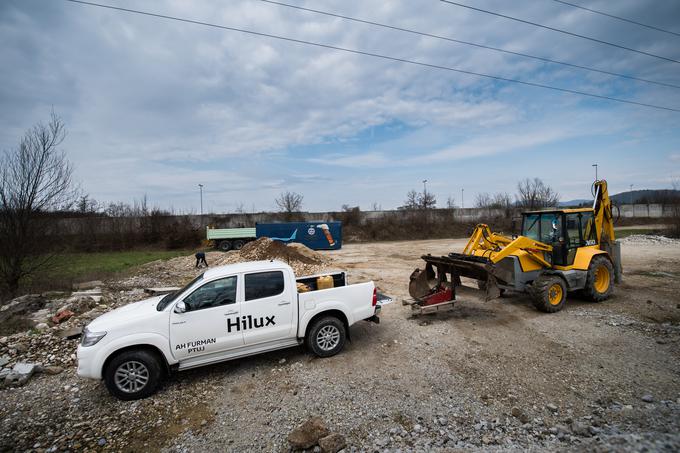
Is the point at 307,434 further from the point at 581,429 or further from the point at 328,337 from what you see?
the point at 581,429

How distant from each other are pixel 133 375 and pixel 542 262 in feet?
30.2

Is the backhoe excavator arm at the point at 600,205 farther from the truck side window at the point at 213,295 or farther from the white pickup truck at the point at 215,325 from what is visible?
the truck side window at the point at 213,295

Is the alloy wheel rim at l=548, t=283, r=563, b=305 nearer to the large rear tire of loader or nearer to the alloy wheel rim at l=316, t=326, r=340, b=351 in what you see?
the large rear tire of loader

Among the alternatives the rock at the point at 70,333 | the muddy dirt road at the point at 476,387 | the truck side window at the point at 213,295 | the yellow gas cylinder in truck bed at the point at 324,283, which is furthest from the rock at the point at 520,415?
the rock at the point at 70,333

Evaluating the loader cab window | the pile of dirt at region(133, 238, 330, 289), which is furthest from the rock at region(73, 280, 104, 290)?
the loader cab window

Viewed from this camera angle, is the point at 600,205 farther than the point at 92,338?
Yes

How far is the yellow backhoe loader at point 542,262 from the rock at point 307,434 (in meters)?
4.22

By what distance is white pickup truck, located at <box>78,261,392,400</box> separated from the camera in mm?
4527

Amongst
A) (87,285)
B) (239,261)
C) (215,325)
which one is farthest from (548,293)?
(87,285)

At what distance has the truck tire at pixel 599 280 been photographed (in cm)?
848

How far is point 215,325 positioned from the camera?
16.2ft

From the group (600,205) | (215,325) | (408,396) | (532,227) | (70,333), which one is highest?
(600,205)

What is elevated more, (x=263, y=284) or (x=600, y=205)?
(x=600, y=205)

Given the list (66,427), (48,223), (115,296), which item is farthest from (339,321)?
(48,223)
